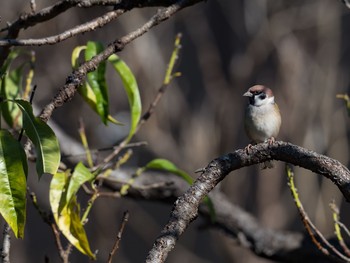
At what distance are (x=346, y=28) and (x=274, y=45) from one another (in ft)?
5.38

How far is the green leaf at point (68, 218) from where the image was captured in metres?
1.85

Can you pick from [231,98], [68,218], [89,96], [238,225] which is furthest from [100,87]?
[231,98]

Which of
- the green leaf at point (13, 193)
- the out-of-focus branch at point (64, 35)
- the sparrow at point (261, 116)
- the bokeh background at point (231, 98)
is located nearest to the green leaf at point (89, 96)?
the out-of-focus branch at point (64, 35)

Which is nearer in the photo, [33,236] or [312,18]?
[312,18]

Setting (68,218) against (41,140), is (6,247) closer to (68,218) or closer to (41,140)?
(68,218)

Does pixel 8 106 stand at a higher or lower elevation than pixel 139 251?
higher

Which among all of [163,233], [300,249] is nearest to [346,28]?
[300,249]

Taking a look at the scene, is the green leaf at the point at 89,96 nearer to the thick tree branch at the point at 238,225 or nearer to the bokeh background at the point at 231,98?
the thick tree branch at the point at 238,225

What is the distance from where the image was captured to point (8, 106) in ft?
7.46

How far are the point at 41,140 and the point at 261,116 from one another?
1.69 m

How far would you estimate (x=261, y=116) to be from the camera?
3.10 meters

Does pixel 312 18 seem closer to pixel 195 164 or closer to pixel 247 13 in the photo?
pixel 247 13

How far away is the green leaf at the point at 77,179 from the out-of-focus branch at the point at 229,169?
326 millimetres

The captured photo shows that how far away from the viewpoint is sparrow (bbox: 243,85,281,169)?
3.08 metres
